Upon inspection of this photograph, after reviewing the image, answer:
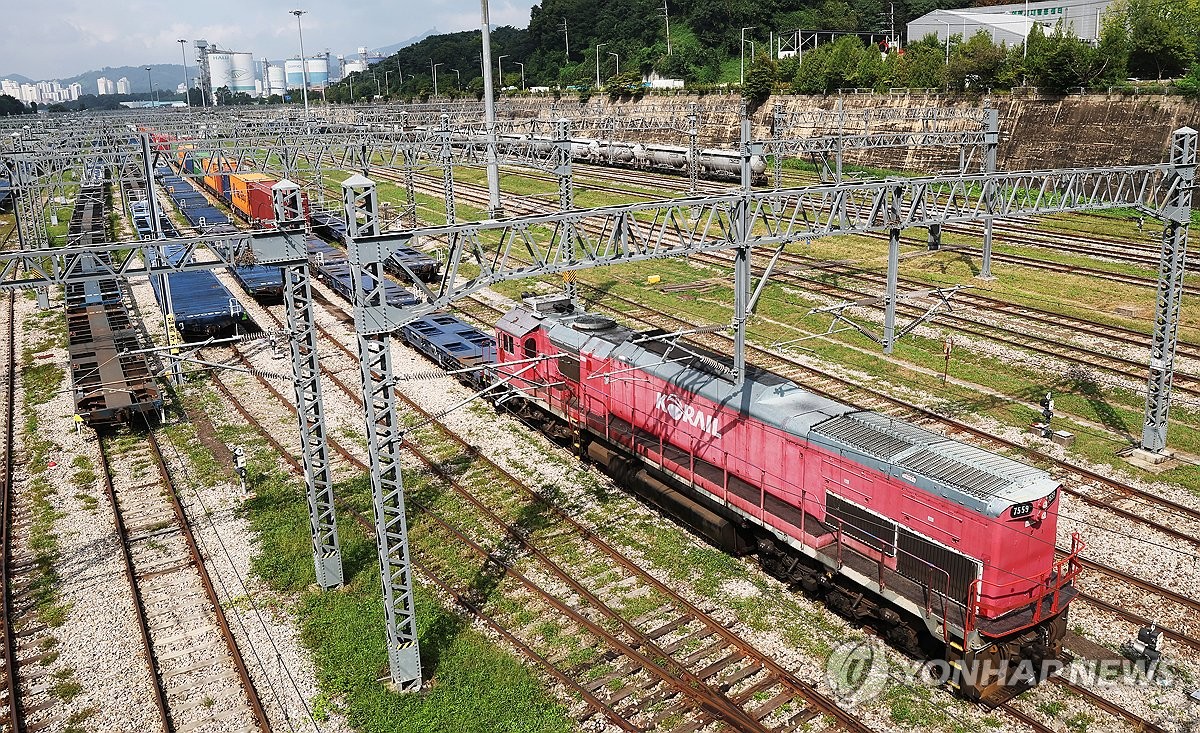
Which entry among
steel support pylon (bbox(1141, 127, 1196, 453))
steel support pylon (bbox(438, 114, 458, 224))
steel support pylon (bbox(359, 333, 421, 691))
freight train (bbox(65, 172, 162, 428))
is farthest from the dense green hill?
freight train (bbox(65, 172, 162, 428))

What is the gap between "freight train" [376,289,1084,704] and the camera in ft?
48.0

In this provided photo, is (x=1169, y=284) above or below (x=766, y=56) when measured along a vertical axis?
below

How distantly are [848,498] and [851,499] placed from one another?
0.24 feet

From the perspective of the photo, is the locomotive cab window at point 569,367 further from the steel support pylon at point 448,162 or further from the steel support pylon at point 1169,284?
the steel support pylon at point 448,162

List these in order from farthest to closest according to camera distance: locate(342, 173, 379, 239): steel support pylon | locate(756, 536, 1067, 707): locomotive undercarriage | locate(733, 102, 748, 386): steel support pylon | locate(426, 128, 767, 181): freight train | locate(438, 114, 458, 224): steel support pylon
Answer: locate(426, 128, 767, 181): freight train < locate(438, 114, 458, 224): steel support pylon < locate(733, 102, 748, 386): steel support pylon < locate(756, 536, 1067, 707): locomotive undercarriage < locate(342, 173, 379, 239): steel support pylon

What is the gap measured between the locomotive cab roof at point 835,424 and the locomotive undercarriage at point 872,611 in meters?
2.23

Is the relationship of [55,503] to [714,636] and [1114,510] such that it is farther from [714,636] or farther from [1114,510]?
[1114,510]

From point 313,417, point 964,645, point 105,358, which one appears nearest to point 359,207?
point 313,417

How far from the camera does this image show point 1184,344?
31.7 m

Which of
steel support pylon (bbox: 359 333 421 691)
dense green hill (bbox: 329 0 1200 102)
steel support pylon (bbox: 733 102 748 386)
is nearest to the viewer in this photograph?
steel support pylon (bbox: 359 333 421 691)

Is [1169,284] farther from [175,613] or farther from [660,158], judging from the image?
[660,158]

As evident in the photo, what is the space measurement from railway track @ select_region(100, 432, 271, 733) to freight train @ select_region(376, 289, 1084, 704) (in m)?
7.23

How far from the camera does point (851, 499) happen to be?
1666 cm
